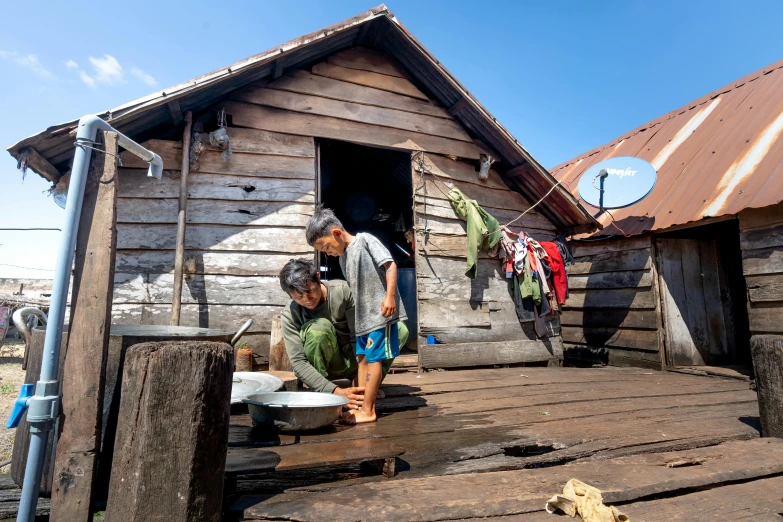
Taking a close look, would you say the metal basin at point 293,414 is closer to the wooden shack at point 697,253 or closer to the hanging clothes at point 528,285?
the hanging clothes at point 528,285

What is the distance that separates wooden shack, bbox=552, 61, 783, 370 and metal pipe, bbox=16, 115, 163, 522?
23.0ft

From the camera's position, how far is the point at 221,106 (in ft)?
16.8

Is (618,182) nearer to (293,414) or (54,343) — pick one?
(293,414)

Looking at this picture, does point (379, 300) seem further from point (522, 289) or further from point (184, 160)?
point (522, 289)

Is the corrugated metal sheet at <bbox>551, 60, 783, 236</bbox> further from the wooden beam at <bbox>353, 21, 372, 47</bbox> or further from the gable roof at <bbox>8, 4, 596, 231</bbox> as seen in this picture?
the wooden beam at <bbox>353, 21, 372, 47</bbox>

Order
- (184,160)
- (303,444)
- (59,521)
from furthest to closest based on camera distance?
(184,160) < (303,444) < (59,521)

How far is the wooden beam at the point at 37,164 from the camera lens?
3994mm

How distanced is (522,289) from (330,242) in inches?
156

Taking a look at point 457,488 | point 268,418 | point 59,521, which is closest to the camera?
point 59,521

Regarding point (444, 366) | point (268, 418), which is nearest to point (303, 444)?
point (268, 418)

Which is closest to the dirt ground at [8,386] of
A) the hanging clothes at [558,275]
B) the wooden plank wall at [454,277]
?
the wooden plank wall at [454,277]

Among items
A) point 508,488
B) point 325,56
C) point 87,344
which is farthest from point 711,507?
point 325,56

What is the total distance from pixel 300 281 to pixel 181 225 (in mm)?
2363

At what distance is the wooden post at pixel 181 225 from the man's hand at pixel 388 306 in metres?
2.61
